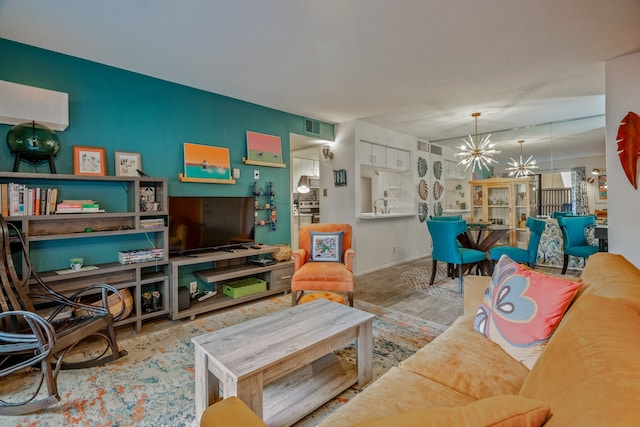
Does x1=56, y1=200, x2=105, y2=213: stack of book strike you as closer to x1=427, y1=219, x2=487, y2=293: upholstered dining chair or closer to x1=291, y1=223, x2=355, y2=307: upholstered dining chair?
x1=291, y1=223, x2=355, y2=307: upholstered dining chair

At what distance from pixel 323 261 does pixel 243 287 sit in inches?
37.7

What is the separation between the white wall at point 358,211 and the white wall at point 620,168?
2924mm

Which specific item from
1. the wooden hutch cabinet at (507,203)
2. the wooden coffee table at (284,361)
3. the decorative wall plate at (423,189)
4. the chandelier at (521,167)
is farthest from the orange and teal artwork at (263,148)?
the chandelier at (521,167)

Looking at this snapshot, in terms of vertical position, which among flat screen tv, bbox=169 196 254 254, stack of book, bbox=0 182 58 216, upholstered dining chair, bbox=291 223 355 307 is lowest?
upholstered dining chair, bbox=291 223 355 307

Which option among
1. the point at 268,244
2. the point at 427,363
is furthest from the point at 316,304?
the point at 268,244

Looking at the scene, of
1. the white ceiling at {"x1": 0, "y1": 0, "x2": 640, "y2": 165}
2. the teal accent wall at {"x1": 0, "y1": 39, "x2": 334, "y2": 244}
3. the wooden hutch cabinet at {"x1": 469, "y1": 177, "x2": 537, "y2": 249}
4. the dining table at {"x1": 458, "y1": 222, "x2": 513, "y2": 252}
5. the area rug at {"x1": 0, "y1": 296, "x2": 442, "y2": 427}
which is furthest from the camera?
the wooden hutch cabinet at {"x1": 469, "y1": 177, "x2": 537, "y2": 249}

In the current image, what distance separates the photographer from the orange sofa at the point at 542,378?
0.54 meters

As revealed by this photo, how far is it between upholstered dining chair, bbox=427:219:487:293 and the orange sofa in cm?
213

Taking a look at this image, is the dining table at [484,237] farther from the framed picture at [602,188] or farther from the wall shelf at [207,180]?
the wall shelf at [207,180]

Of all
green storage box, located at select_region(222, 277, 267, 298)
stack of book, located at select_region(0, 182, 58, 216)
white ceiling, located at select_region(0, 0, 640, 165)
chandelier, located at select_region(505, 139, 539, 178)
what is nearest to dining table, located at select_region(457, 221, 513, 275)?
white ceiling, located at select_region(0, 0, 640, 165)

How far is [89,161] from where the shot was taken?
8.94ft

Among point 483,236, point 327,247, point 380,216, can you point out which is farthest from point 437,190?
point 327,247

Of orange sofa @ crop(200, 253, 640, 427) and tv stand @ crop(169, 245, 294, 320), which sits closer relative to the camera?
orange sofa @ crop(200, 253, 640, 427)

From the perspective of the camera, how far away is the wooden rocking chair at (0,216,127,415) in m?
1.68
